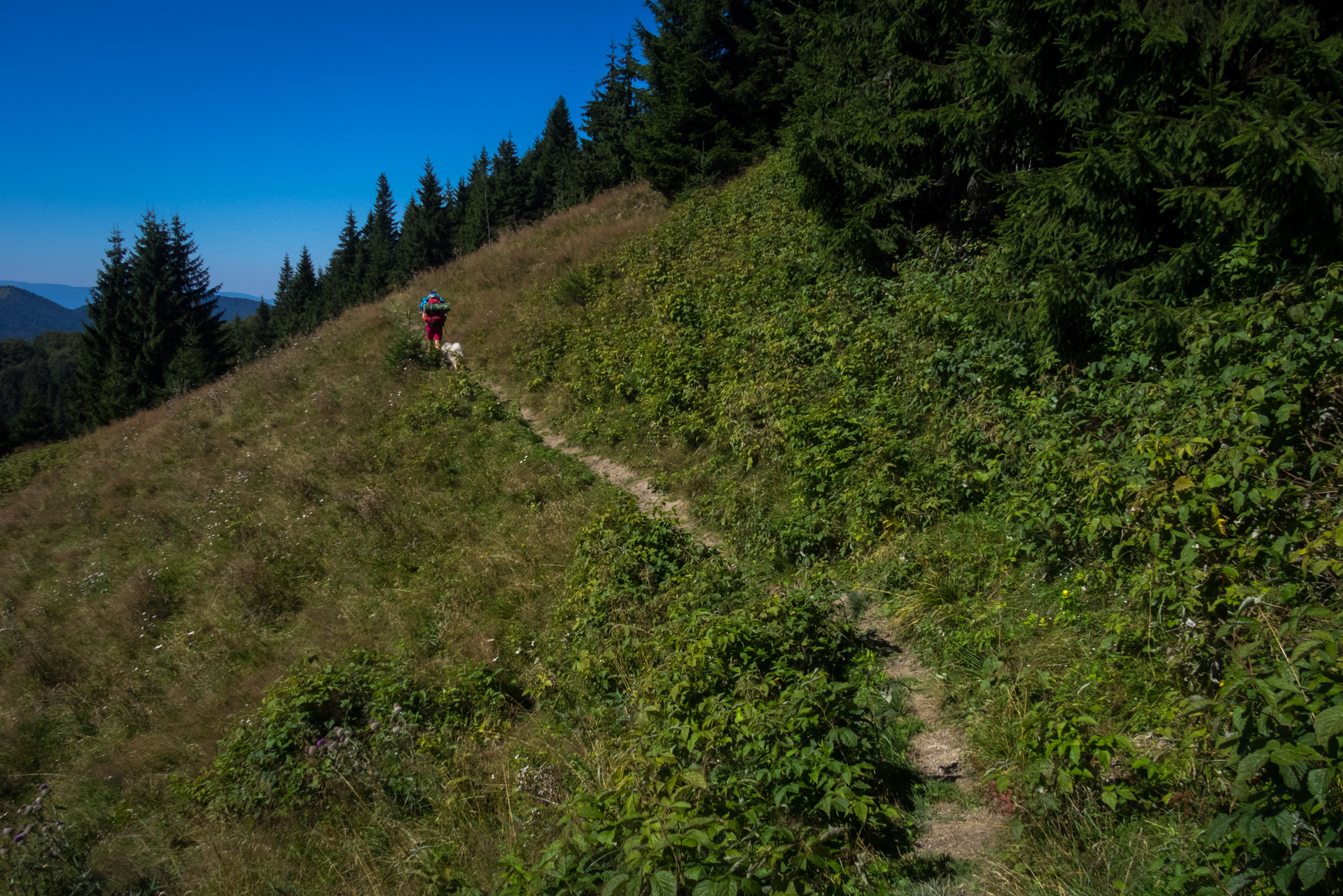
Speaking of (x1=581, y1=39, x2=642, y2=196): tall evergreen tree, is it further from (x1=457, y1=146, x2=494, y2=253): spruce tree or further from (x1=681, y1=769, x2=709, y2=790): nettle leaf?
(x1=681, y1=769, x2=709, y2=790): nettle leaf

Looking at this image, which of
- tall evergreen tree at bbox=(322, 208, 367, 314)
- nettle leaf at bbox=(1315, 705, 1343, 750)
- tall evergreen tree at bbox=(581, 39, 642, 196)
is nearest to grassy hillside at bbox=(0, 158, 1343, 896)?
nettle leaf at bbox=(1315, 705, 1343, 750)

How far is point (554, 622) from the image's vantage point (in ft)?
20.3

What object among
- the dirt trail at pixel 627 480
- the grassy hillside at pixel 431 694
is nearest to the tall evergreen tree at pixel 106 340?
the grassy hillside at pixel 431 694

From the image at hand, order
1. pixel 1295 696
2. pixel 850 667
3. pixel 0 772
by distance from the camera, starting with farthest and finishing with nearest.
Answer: pixel 0 772 → pixel 850 667 → pixel 1295 696

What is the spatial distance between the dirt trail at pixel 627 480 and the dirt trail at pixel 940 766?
263 cm

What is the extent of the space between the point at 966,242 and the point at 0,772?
40.7ft

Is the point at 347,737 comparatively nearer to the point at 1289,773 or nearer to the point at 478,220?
the point at 1289,773

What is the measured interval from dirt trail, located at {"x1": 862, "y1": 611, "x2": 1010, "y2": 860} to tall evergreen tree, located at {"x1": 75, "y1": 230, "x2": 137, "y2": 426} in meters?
45.8

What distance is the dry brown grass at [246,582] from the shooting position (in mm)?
5215

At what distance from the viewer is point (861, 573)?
5.61 meters

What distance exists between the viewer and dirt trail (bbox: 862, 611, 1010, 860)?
320cm

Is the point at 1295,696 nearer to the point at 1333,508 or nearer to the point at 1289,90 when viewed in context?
the point at 1333,508

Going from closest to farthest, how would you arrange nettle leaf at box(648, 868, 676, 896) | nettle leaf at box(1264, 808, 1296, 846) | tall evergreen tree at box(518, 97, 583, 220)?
nettle leaf at box(1264, 808, 1296, 846)
nettle leaf at box(648, 868, 676, 896)
tall evergreen tree at box(518, 97, 583, 220)

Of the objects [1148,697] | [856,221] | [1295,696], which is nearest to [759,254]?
[856,221]
